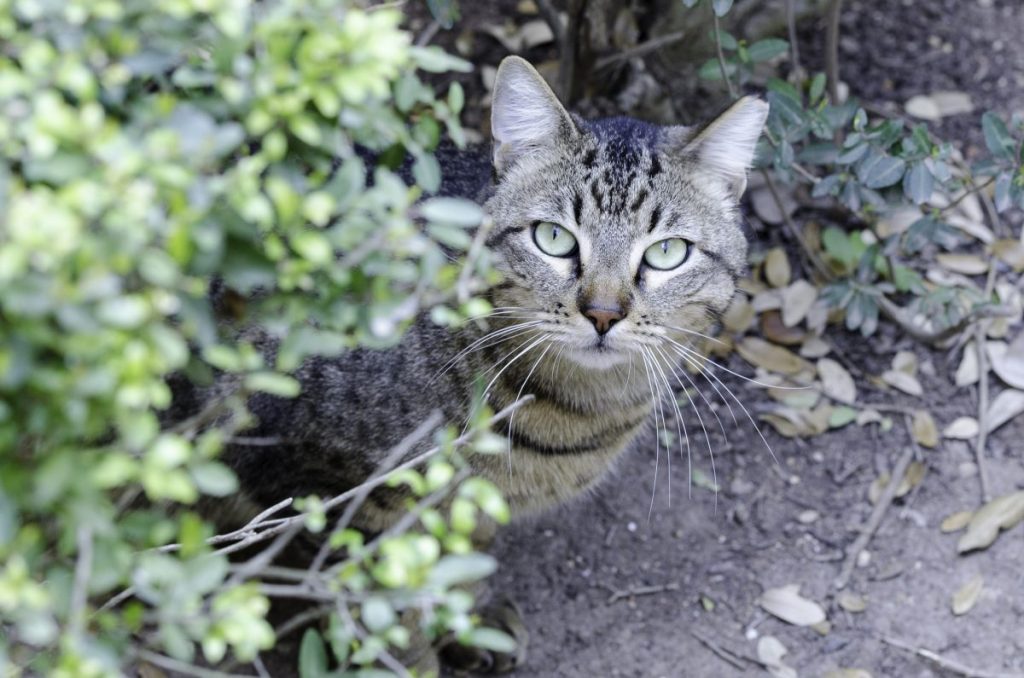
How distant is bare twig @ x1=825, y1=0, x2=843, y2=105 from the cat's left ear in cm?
142

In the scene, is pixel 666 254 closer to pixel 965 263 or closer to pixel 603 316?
pixel 603 316

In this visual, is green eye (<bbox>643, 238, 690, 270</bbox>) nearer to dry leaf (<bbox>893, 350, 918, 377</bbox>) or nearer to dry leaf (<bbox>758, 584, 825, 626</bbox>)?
dry leaf (<bbox>758, 584, 825, 626</bbox>)

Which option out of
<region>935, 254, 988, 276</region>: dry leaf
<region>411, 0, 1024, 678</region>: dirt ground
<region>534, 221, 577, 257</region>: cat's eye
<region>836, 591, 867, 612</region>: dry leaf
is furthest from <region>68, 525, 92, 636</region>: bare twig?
<region>935, 254, 988, 276</region>: dry leaf

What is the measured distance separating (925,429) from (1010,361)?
1.42 feet

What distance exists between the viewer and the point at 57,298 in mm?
1357

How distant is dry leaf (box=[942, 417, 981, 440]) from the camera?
4.05 metres

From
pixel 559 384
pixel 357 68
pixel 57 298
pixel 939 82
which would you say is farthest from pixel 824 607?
pixel 57 298

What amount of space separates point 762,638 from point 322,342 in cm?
249

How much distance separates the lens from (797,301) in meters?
4.42

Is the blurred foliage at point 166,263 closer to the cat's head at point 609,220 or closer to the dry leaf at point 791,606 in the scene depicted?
the cat's head at point 609,220

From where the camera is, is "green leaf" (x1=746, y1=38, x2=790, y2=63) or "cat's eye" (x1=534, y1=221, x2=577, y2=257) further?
"green leaf" (x1=746, y1=38, x2=790, y2=63)

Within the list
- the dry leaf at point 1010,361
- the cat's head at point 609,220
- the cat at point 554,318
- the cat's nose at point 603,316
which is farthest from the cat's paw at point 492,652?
the dry leaf at point 1010,361

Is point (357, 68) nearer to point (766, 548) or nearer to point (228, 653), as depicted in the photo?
point (228, 653)

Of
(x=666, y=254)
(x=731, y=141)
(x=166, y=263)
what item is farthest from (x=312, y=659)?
(x=731, y=141)
